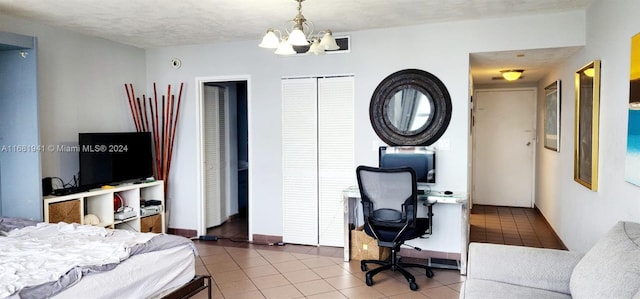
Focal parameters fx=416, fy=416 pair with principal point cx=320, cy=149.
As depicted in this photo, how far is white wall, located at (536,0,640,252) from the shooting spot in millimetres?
2512

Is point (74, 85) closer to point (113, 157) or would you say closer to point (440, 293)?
point (113, 157)

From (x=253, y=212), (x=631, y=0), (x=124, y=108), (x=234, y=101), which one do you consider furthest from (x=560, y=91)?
(x=124, y=108)

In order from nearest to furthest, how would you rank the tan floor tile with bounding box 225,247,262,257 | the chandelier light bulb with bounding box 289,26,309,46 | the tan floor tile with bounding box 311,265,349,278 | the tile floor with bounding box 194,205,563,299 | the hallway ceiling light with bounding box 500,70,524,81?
the chandelier light bulb with bounding box 289,26,309,46 → the tile floor with bounding box 194,205,563,299 → the tan floor tile with bounding box 311,265,349,278 → the tan floor tile with bounding box 225,247,262,257 → the hallway ceiling light with bounding box 500,70,524,81

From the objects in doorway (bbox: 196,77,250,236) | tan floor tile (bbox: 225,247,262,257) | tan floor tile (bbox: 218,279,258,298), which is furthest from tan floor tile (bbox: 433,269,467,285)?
doorway (bbox: 196,77,250,236)

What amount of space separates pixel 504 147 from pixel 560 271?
4.97 m

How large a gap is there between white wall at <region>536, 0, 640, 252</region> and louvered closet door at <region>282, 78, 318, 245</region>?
2486mm

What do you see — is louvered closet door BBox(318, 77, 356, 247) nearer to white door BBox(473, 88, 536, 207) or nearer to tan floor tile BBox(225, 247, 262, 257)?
tan floor tile BBox(225, 247, 262, 257)

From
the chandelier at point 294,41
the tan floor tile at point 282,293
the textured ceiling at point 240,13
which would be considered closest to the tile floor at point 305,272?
the tan floor tile at point 282,293

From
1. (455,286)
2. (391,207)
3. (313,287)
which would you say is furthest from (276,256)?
(455,286)

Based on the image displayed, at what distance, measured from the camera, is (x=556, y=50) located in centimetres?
386

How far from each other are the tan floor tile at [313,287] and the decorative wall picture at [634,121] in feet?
7.11

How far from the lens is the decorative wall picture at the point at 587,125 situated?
3.04 meters

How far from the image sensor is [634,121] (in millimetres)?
2303

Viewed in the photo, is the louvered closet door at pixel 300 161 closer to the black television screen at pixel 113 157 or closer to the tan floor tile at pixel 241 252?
the tan floor tile at pixel 241 252
